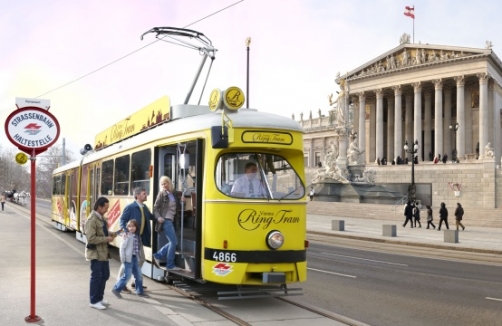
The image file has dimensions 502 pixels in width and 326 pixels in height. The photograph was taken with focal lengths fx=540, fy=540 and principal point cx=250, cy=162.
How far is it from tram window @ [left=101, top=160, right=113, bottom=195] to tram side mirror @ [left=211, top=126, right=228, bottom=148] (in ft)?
19.6

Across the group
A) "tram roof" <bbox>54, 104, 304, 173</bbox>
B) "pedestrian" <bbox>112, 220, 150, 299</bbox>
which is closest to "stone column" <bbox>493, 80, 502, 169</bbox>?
"tram roof" <bbox>54, 104, 304, 173</bbox>

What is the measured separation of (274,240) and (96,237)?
2.66m

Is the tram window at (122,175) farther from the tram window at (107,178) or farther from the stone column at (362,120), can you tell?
the stone column at (362,120)

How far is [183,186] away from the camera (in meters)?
9.46

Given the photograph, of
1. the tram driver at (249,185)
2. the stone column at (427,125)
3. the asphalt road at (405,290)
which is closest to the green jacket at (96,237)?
the tram driver at (249,185)

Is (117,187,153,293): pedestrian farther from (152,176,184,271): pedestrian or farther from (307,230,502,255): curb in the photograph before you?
(307,230,502,255): curb

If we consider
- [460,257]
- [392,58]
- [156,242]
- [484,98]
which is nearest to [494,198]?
[484,98]

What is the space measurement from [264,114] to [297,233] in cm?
204

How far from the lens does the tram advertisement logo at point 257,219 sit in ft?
27.0

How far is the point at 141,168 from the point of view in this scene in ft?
36.1

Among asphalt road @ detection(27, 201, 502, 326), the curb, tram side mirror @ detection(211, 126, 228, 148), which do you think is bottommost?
the curb

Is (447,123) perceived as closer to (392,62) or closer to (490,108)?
(490,108)

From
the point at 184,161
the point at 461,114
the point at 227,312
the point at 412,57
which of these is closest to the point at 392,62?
the point at 412,57

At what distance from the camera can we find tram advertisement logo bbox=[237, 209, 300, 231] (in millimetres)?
8242
